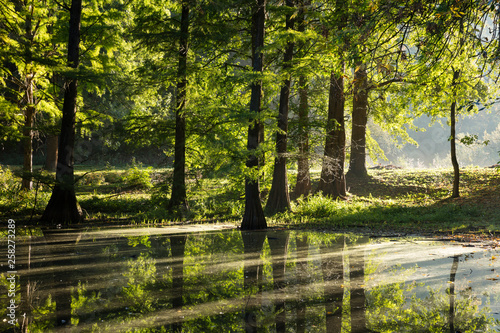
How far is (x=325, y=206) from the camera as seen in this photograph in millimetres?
→ 15148

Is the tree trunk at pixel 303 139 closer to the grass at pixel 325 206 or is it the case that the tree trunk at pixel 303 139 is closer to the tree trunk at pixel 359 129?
the grass at pixel 325 206

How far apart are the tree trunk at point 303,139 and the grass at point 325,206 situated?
2.04 metres

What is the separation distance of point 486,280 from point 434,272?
814 mm


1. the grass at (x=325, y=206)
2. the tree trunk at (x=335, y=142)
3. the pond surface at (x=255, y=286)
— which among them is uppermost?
the tree trunk at (x=335, y=142)

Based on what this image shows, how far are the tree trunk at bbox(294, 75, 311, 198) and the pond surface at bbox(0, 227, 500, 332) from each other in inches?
303

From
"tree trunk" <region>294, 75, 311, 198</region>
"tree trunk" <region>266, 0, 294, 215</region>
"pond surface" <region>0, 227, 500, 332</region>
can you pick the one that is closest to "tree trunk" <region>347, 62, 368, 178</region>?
"tree trunk" <region>294, 75, 311, 198</region>

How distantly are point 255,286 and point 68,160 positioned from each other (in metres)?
10.1

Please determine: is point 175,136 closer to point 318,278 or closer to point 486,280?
point 318,278

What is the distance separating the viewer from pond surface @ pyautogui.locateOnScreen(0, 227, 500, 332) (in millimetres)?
4332

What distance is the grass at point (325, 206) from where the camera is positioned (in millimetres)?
13398

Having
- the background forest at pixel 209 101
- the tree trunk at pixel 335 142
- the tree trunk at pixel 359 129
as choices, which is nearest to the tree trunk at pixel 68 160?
the background forest at pixel 209 101

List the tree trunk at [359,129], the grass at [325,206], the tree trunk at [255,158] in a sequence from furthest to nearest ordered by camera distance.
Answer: the tree trunk at [359,129] < the grass at [325,206] < the tree trunk at [255,158]

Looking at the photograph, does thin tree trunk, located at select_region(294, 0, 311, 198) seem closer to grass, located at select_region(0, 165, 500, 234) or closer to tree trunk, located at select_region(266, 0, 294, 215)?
tree trunk, located at select_region(266, 0, 294, 215)

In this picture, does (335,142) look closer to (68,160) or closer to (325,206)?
(325,206)
